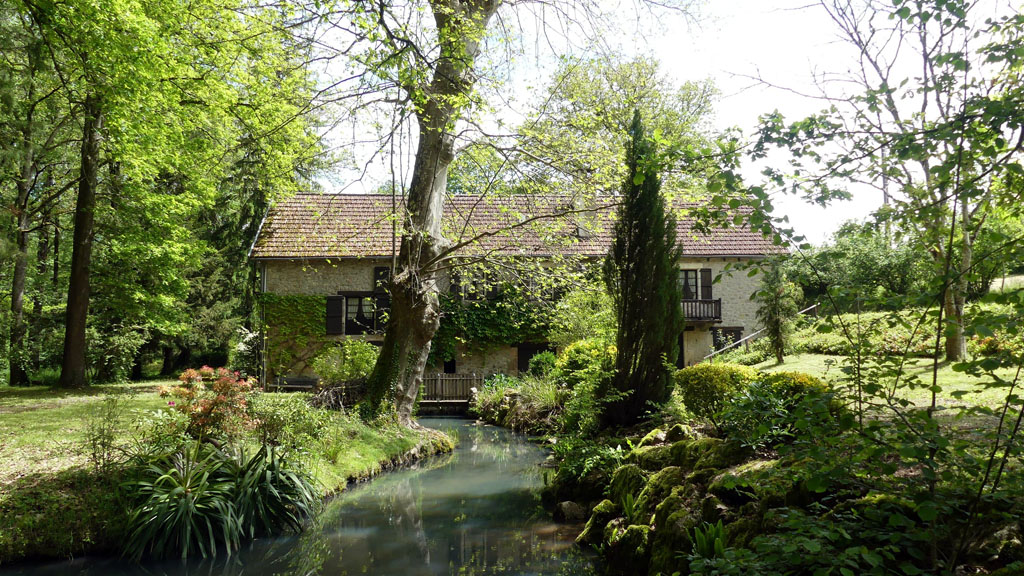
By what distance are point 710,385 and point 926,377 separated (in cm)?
559

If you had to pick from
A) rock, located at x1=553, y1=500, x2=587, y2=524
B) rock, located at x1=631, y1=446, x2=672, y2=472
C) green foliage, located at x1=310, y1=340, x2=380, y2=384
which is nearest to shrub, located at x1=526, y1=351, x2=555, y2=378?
green foliage, located at x1=310, y1=340, x2=380, y2=384

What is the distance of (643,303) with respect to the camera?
10.2m

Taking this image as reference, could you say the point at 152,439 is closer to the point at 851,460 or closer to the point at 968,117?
the point at 851,460

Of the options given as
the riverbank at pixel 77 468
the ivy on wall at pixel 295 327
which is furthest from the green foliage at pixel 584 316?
the ivy on wall at pixel 295 327

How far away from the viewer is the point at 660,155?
3.50 metres

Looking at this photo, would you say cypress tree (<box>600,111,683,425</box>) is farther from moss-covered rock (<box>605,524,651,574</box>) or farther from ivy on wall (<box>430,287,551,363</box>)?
ivy on wall (<box>430,287,551,363</box>)

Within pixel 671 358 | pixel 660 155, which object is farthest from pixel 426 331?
pixel 660 155

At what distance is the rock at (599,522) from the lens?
6.93 meters

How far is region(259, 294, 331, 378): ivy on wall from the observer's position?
2273 cm

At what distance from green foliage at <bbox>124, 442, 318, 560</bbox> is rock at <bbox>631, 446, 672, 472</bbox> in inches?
163

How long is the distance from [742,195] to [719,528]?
2829mm

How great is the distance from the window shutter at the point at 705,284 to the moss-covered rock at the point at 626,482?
17281 millimetres

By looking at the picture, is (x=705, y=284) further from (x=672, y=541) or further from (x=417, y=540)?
(x=672, y=541)

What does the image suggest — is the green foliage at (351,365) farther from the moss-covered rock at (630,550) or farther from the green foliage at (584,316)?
the moss-covered rock at (630,550)
